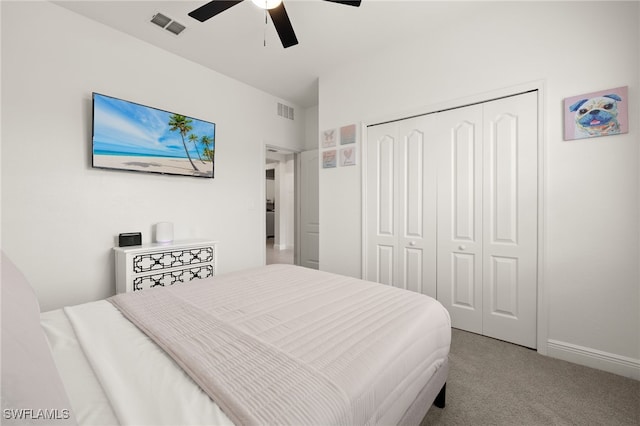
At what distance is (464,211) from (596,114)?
112 centimetres

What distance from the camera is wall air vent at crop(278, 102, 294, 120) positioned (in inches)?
173

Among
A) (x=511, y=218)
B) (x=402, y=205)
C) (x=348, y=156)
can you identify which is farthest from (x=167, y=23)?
Answer: (x=511, y=218)

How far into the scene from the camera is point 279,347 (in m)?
0.98

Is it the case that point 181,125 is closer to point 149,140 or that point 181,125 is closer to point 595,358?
point 149,140

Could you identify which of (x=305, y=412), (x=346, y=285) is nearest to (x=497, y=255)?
(x=346, y=285)

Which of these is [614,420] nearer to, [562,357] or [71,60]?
[562,357]

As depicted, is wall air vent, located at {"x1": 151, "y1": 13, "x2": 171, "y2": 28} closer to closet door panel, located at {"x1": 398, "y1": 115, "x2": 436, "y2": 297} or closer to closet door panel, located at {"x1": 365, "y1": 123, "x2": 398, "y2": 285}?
closet door panel, located at {"x1": 365, "y1": 123, "x2": 398, "y2": 285}

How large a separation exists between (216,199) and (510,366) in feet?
11.2

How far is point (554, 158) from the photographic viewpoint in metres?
2.14

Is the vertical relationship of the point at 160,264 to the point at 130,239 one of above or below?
below

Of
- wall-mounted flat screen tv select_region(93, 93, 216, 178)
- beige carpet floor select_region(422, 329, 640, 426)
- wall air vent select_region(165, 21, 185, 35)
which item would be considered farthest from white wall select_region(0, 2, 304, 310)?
beige carpet floor select_region(422, 329, 640, 426)

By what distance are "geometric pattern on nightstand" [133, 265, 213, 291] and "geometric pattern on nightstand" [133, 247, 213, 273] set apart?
67 millimetres

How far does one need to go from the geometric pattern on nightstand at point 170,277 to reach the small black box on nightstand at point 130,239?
0.38m

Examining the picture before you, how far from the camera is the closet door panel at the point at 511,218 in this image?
2238 millimetres
